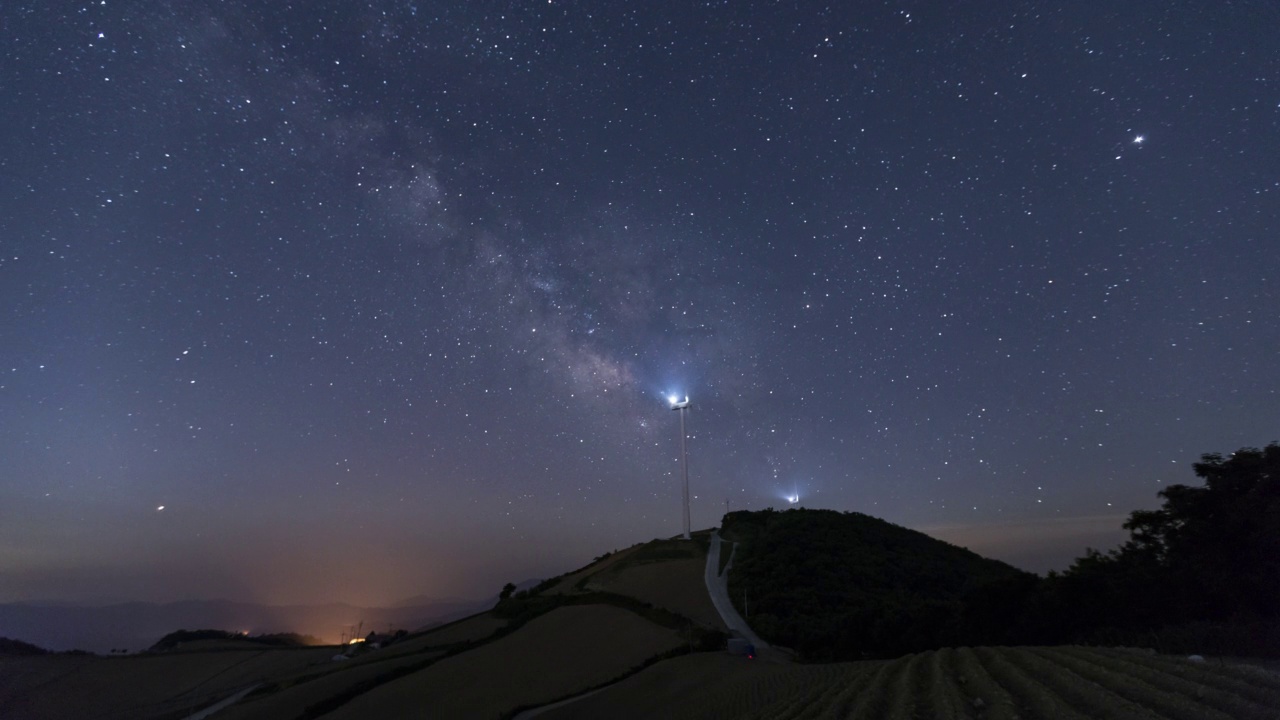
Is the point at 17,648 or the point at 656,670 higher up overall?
the point at 656,670

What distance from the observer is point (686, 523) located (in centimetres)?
6994

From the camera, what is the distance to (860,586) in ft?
157

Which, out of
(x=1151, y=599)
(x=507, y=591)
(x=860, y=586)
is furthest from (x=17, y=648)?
(x=1151, y=599)

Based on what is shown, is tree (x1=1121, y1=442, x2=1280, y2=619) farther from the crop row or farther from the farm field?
the farm field

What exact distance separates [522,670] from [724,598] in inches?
714

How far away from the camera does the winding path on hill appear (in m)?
37.2

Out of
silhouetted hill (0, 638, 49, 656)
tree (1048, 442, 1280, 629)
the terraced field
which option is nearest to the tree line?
tree (1048, 442, 1280, 629)

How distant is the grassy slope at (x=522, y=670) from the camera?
98.9ft

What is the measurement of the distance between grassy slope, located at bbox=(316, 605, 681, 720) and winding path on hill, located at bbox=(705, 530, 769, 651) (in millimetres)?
4523

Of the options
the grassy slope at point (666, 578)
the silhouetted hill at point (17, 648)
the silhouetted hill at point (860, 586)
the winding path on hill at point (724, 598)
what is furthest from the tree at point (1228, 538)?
the silhouetted hill at point (17, 648)

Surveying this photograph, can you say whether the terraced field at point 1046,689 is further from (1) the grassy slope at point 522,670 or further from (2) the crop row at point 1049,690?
(1) the grassy slope at point 522,670

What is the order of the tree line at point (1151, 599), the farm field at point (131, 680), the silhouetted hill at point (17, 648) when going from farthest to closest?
the silhouetted hill at point (17, 648)
the farm field at point (131, 680)
the tree line at point (1151, 599)

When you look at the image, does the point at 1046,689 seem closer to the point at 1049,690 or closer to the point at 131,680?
the point at 1049,690

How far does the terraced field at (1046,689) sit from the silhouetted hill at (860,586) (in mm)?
12048
